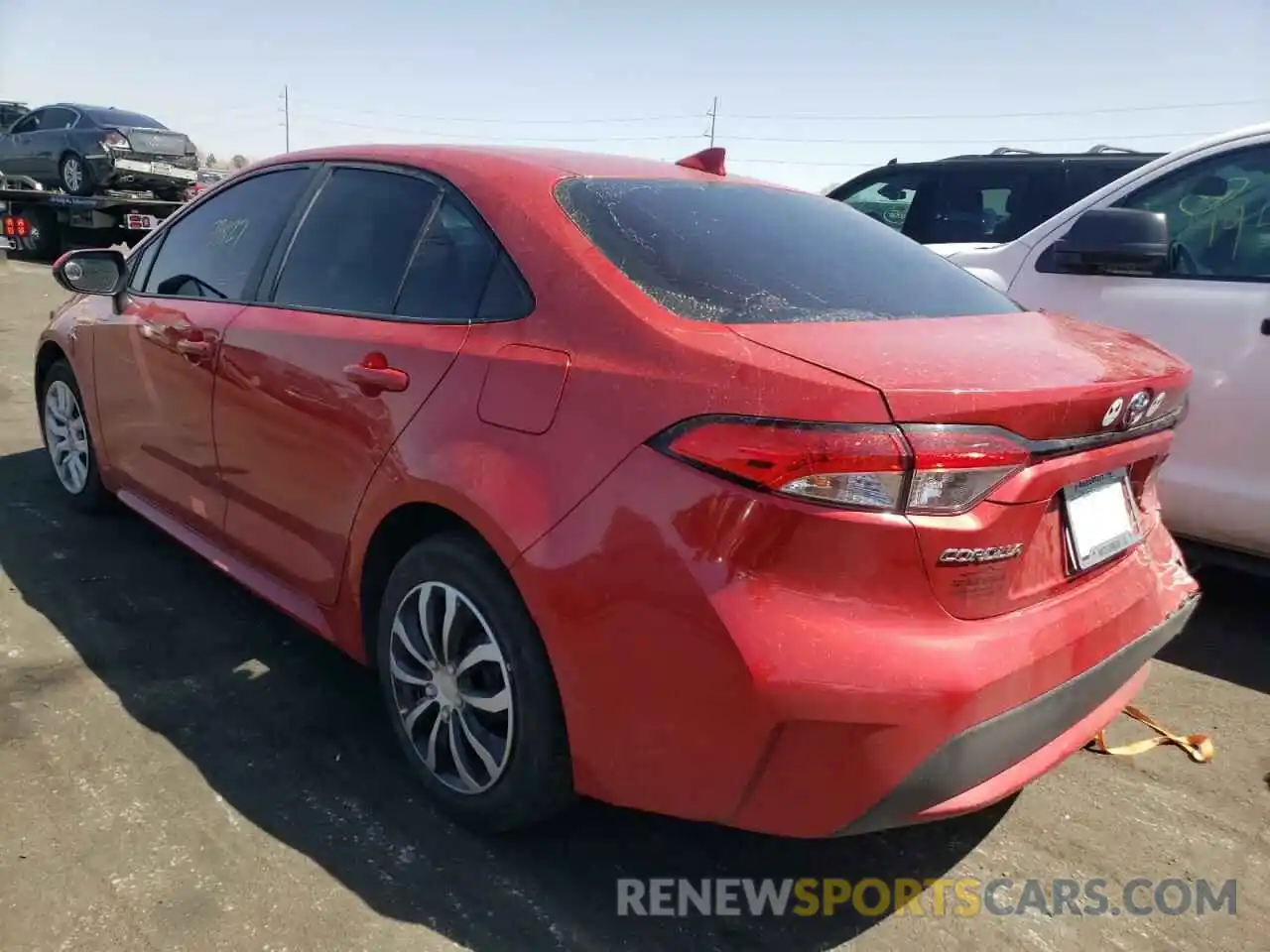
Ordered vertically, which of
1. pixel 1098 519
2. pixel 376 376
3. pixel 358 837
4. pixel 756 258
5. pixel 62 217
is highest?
pixel 756 258

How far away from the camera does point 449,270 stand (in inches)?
100

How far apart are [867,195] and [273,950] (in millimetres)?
7295

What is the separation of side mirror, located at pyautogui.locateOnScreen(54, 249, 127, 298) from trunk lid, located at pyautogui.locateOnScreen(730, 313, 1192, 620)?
306 cm

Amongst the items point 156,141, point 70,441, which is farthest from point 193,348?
point 156,141

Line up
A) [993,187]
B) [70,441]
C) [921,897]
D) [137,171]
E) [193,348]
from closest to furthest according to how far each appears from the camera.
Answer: [921,897] → [193,348] → [70,441] → [993,187] → [137,171]

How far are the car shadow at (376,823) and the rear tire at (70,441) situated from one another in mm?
767

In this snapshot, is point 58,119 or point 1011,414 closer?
point 1011,414

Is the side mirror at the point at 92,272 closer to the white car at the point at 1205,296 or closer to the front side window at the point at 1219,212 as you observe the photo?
the white car at the point at 1205,296

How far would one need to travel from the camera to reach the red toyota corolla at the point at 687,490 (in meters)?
1.78

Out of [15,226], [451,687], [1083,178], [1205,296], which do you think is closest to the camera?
[451,687]

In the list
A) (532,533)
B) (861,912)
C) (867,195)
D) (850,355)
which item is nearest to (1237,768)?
(861,912)

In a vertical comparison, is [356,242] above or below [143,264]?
above

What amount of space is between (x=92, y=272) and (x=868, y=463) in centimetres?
349

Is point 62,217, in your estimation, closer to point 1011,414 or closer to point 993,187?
point 993,187
